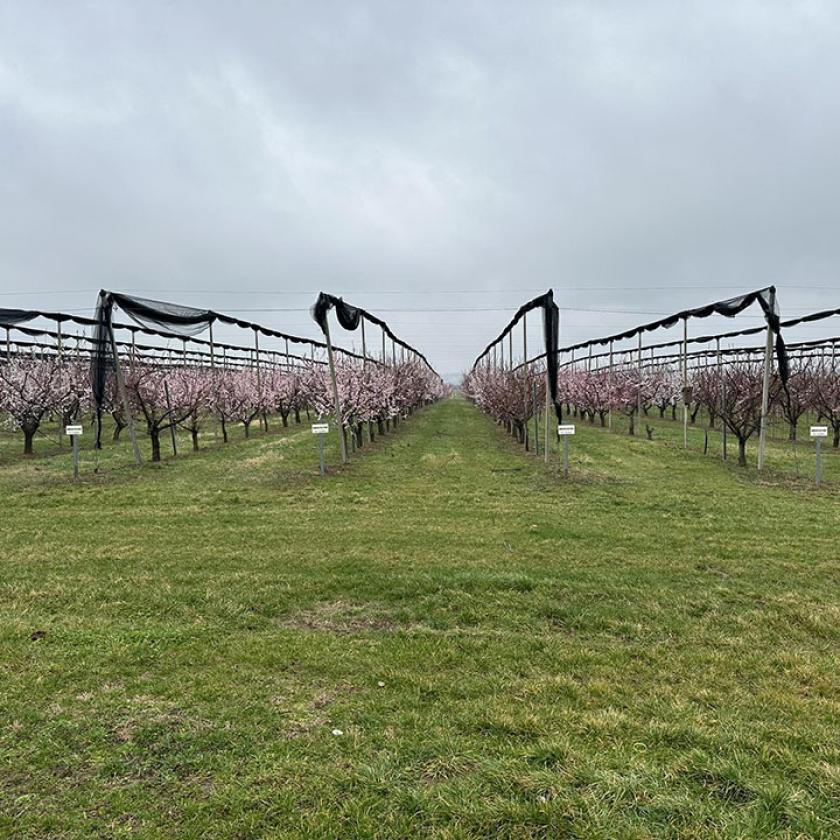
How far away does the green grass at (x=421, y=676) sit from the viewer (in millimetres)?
2479

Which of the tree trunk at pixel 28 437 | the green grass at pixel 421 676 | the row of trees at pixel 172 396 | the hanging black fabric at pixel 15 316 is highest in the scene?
the hanging black fabric at pixel 15 316

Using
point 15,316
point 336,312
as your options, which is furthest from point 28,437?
point 336,312

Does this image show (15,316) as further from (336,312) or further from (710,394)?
(710,394)

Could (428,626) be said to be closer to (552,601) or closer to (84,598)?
(552,601)

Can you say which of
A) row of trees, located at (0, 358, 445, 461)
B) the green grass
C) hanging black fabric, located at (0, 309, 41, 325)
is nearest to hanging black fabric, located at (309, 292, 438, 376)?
row of trees, located at (0, 358, 445, 461)

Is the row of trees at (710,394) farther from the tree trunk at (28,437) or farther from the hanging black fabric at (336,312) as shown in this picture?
the tree trunk at (28,437)

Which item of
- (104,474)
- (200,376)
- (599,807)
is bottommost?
(599,807)

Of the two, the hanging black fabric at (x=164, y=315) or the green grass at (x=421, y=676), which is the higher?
the hanging black fabric at (x=164, y=315)

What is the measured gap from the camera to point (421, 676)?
3.67 metres

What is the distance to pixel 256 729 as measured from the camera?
3.06 meters

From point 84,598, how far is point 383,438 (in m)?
15.5

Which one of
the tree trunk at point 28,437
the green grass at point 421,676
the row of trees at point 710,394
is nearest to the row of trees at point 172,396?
the tree trunk at point 28,437

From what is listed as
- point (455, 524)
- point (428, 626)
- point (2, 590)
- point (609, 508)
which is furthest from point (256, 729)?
point (609, 508)

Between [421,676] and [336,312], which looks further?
[336,312]
